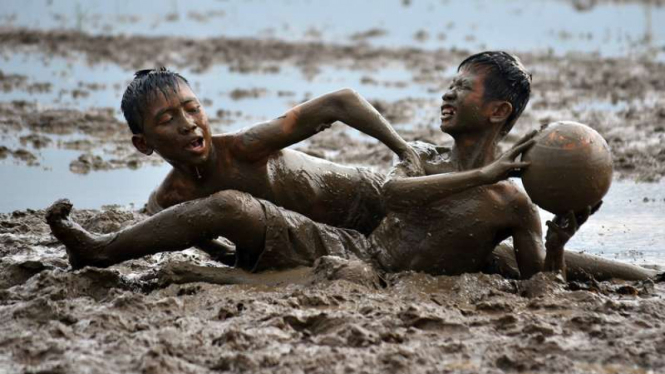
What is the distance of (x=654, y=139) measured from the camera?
409 inches

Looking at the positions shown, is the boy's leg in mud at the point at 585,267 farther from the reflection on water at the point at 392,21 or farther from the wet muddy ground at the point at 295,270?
the reflection on water at the point at 392,21

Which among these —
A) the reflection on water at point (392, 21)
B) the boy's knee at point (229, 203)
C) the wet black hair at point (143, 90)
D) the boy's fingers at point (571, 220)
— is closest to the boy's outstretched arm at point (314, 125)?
the boy's knee at point (229, 203)

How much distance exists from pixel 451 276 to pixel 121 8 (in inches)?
579

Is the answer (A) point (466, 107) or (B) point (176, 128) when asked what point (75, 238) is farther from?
(A) point (466, 107)

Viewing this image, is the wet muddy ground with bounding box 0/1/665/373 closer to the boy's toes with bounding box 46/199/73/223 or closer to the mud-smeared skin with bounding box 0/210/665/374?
the mud-smeared skin with bounding box 0/210/665/374

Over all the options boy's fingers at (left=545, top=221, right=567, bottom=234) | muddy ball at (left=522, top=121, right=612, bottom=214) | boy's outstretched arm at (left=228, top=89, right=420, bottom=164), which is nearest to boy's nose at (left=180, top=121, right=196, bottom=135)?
boy's outstretched arm at (left=228, top=89, right=420, bottom=164)

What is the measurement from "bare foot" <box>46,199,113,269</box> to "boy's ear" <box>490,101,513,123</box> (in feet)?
6.56

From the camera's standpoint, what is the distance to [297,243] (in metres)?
6.16

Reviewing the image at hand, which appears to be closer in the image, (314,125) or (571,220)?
(571,220)

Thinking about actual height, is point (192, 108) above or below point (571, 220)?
above

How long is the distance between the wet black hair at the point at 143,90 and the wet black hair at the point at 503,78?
57.0 inches

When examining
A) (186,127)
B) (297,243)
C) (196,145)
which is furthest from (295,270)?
(186,127)

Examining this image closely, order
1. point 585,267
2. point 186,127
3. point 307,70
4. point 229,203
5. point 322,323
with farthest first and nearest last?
point 307,70 → point 585,267 → point 186,127 → point 229,203 → point 322,323

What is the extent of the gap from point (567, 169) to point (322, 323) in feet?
4.39
